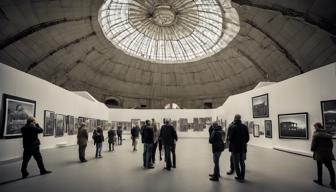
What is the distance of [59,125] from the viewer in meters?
17.0

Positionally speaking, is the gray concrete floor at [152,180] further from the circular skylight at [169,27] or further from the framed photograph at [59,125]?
the circular skylight at [169,27]

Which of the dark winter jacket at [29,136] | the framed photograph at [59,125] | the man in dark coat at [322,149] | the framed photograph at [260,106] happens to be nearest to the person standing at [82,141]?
the dark winter jacket at [29,136]

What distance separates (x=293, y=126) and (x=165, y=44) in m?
32.4

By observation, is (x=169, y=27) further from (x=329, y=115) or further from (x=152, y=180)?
(x=152, y=180)

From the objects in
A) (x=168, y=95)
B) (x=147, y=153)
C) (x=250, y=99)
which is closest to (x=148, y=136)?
(x=147, y=153)

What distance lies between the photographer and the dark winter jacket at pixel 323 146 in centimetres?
680

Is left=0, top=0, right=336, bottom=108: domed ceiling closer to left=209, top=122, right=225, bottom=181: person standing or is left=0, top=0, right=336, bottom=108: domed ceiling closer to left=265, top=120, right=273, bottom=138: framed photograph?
left=265, top=120, right=273, bottom=138: framed photograph

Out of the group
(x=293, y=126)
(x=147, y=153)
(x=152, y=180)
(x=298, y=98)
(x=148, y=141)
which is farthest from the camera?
(x=293, y=126)

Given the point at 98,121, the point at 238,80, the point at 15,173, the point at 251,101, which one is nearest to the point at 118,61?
the point at 98,121

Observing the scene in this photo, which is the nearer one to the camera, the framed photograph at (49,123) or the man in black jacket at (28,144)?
the man in black jacket at (28,144)

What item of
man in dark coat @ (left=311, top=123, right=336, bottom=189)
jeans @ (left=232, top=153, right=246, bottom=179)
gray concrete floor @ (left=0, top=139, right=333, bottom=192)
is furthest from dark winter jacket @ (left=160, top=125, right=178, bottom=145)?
man in dark coat @ (left=311, top=123, right=336, bottom=189)

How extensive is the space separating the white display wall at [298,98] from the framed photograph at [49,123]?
1499 centimetres

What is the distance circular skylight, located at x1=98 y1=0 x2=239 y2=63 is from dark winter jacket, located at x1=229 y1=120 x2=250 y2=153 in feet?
80.4

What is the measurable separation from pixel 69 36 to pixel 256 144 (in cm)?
2464
